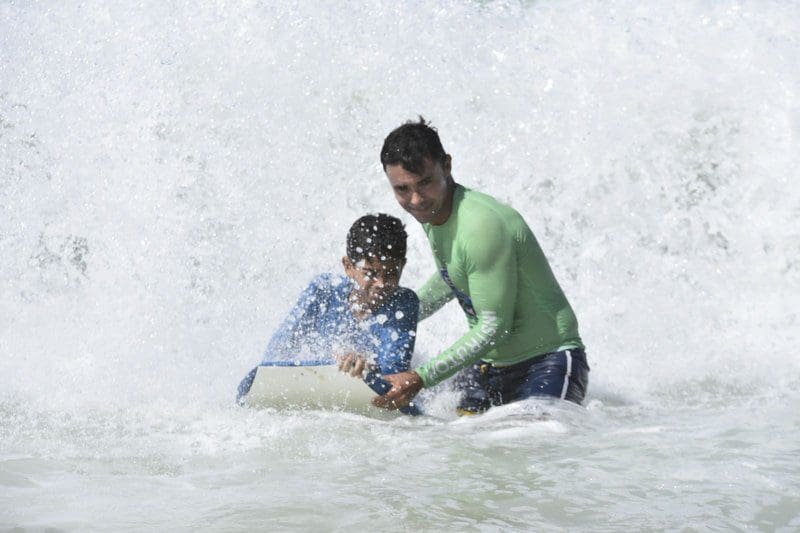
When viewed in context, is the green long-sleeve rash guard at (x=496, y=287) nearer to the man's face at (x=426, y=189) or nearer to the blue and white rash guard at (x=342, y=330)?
the man's face at (x=426, y=189)

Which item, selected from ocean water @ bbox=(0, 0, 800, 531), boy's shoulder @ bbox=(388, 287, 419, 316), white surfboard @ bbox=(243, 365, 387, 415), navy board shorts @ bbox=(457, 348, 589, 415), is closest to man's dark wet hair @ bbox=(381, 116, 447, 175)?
boy's shoulder @ bbox=(388, 287, 419, 316)

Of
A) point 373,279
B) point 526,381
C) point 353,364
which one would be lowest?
point 526,381

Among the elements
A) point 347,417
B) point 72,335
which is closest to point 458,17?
point 72,335

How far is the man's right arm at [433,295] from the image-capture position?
4863 millimetres

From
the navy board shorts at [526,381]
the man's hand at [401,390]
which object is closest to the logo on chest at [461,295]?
the navy board shorts at [526,381]

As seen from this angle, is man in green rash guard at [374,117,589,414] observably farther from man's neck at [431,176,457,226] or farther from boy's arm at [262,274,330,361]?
boy's arm at [262,274,330,361]

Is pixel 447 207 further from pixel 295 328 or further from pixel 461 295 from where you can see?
pixel 295 328

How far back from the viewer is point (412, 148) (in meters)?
4.18

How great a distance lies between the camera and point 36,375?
17.8 ft

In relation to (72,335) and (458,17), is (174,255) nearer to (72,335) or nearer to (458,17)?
(72,335)

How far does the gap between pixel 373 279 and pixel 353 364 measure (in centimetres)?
50

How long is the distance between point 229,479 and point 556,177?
559 cm

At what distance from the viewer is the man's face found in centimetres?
420

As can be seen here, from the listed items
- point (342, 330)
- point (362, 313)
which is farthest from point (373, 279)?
point (342, 330)
